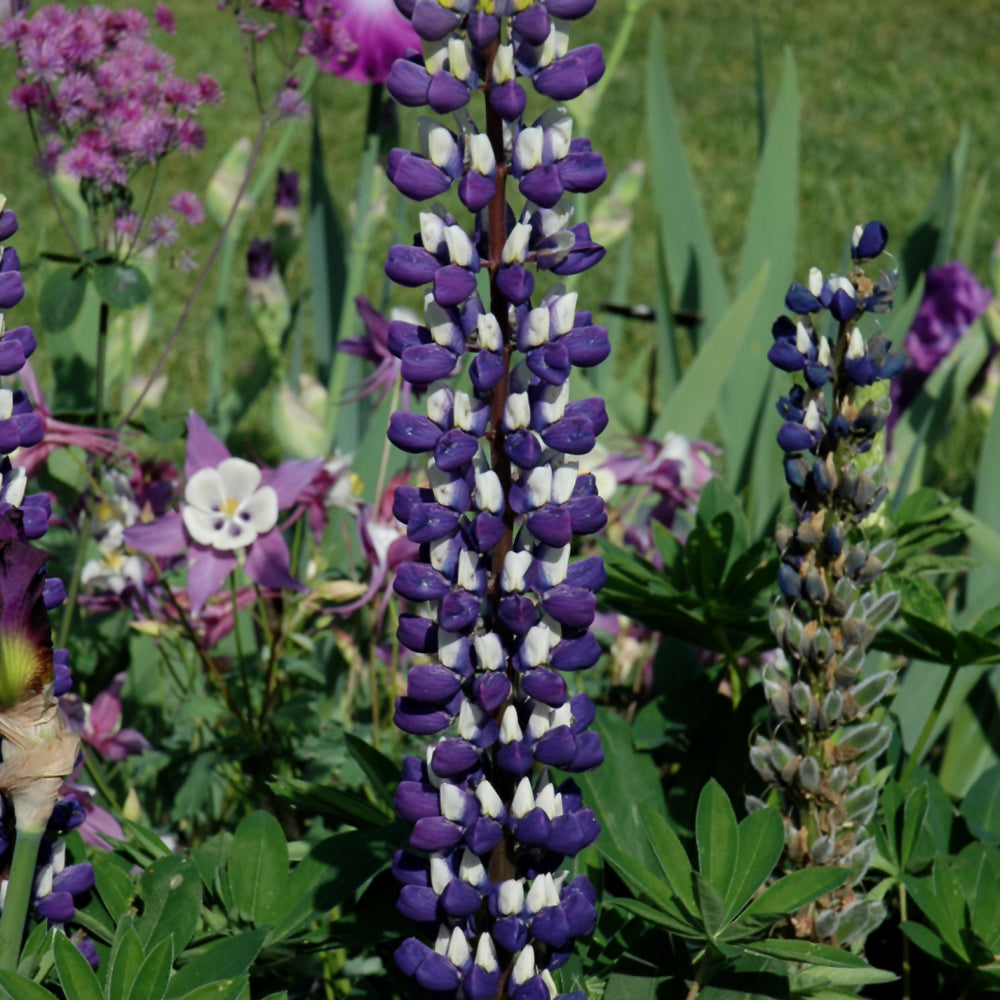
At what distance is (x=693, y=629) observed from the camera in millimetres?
1170

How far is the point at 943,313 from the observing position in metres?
1.95

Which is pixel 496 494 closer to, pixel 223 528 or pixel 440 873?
pixel 440 873

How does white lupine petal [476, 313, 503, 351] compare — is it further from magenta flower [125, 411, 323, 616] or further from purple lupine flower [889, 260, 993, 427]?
purple lupine flower [889, 260, 993, 427]

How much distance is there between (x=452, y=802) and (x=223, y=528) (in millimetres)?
609

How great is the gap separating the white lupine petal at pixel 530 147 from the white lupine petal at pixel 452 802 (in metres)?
0.34

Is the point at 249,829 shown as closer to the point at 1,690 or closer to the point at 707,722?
the point at 1,690

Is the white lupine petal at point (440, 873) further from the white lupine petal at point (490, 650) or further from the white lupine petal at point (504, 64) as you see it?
the white lupine petal at point (504, 64)

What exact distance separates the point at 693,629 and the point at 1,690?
26.2 inches

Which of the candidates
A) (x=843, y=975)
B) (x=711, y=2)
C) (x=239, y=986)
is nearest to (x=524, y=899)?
(x=239, y=986)

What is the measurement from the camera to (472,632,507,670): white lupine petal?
2.34ft

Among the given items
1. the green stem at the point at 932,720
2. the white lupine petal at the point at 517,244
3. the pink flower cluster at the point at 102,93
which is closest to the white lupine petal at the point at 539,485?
the white lupine petal at the point at 517,244

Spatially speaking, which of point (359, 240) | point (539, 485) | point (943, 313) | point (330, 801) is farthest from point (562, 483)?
point (943, 313)

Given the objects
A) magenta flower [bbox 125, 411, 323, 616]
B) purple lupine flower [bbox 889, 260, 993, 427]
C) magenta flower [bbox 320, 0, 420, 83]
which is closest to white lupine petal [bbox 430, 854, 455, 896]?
magenta flower [bbox 125, 411, 323, 616]

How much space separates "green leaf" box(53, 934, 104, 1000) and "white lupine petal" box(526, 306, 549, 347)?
16.4 inches
